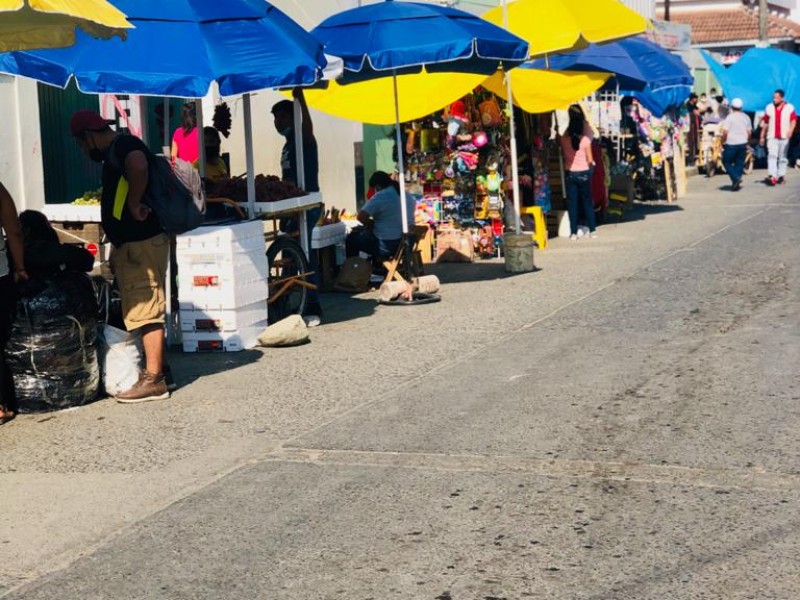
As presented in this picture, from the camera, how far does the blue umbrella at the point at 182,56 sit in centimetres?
913

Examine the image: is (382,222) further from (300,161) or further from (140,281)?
(140,281)

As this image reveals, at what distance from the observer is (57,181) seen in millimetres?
14109

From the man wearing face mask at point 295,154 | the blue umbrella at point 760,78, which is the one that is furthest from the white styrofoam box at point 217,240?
the blue umbrella at point 760,78

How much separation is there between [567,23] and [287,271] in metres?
5.65

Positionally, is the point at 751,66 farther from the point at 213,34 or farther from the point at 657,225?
the point at 213,34

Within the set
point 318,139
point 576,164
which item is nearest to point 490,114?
point 576,164

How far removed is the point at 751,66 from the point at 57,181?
2339 centimetres

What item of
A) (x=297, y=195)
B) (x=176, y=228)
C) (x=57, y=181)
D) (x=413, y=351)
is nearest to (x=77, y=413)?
(x=176, y=228)

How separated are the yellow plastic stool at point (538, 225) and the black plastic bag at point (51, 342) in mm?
9264

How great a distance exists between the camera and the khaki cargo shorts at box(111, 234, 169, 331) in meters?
8.73

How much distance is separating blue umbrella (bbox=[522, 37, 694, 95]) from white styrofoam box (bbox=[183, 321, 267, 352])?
8.46m

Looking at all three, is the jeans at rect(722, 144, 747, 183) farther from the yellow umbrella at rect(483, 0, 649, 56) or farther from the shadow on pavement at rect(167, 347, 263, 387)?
the shadow on pavement at rect(167, 347, 263, 387)

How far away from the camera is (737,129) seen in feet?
A: 86.9

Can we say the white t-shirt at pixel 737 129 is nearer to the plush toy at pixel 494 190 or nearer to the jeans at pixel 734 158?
Answer: the jeans at pixel 734 158
